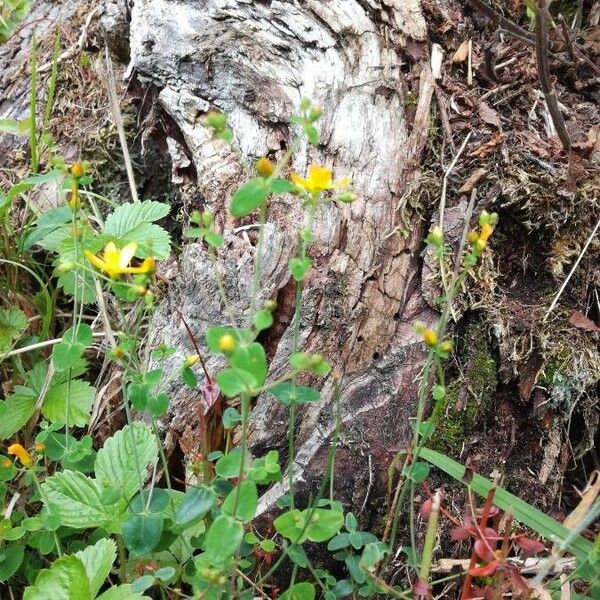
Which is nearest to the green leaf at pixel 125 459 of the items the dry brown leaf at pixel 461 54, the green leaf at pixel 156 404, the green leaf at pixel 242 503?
the green leaf at pixel 156 404

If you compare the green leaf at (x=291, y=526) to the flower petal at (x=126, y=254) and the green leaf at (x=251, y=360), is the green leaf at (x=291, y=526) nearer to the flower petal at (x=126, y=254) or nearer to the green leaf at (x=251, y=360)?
the green leaf at (x=251, y=360)

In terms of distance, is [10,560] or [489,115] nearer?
[10,560]

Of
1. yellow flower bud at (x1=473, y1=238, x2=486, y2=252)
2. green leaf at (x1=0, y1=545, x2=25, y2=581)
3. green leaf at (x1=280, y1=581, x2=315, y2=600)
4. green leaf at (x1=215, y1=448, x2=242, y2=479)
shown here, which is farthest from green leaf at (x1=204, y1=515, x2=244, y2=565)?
green leaf at (x1=0, y1=545, x2=25, y2=581)

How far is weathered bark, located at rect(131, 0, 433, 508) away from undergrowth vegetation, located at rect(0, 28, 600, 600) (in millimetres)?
70

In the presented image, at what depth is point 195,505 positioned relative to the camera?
1.16 metres

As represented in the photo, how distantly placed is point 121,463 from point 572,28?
2.03m

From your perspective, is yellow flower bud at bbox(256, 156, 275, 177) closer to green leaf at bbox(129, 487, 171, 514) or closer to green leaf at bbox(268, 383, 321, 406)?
green leaf at bbox(268, 383, 321, 406)

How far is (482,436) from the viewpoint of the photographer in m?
1.74

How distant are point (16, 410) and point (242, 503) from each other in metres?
1.03

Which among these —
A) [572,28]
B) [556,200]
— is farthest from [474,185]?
[572,28]

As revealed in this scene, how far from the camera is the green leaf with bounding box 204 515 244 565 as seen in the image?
1.00 meters

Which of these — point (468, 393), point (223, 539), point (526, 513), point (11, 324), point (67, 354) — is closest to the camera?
point (223, 539)

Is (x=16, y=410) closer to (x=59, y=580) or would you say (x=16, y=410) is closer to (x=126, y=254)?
(x=59, y=580)

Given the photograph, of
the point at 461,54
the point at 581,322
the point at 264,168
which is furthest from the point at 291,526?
the point at 461,54
